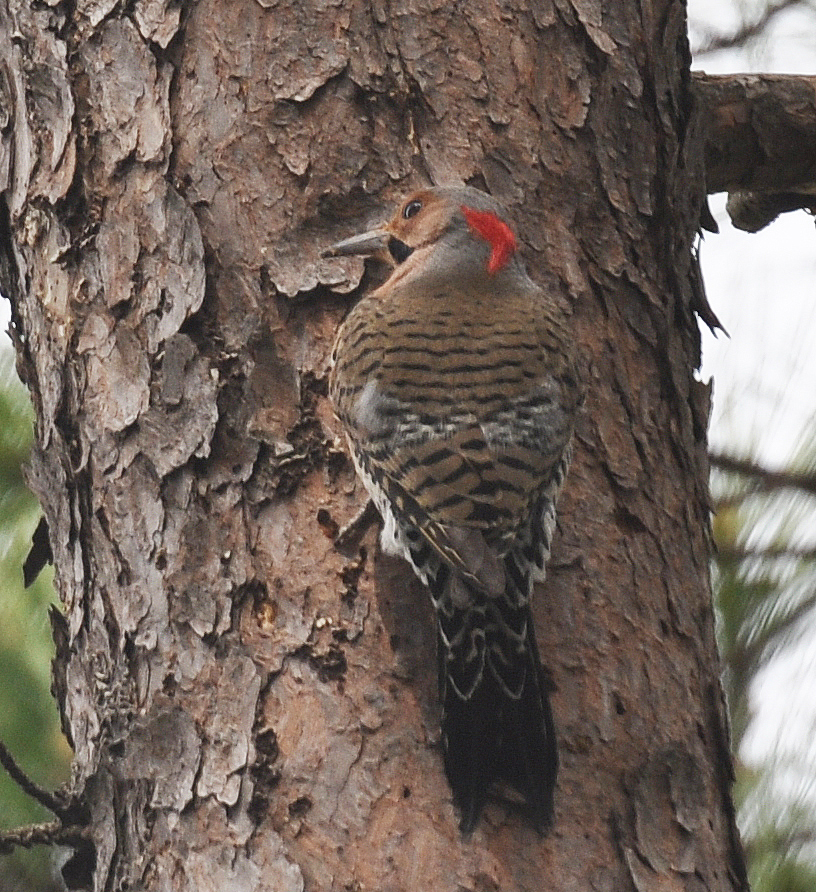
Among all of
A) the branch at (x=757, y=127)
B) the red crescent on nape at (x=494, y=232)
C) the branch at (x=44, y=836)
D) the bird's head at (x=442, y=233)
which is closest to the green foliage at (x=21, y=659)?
the branch at (x=44, y=836)

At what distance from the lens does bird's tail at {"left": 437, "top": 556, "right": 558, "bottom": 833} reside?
2180 millimetres

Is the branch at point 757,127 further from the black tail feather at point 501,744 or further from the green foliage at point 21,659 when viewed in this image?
the green foliage at point 21,659

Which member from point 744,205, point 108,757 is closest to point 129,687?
point 108,757

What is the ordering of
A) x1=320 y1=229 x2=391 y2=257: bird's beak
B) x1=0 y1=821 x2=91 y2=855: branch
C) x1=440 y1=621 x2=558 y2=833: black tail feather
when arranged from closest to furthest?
x1=440 y1=621 x2=558 y2=833: black tail feather < x1=0 y1=821 x2=91 y2=855: branch < x1=320 y1=229 x2=391 y2=257: bird's beak

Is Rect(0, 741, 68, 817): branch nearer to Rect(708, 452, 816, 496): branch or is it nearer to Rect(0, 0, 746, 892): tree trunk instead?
Rect(0, 0, 746, 892): tree trunk

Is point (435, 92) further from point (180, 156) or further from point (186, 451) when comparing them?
point (186, 451)

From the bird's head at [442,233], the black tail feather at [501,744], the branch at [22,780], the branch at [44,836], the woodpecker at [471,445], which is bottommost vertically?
the branch at [44,836]

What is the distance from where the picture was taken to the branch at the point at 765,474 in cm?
344

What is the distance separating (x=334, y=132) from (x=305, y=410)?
57cm

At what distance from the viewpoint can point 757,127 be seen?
10.9 ft

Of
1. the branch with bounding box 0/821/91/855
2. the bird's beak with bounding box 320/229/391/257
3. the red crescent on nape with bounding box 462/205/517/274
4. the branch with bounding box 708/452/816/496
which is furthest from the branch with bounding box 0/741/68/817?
the branch with bounding box 708/452/816/496

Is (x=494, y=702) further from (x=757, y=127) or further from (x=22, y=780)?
(x=757, y=127)

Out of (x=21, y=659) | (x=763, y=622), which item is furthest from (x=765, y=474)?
(x=21, y=659)

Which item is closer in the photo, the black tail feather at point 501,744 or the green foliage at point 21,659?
the black tail feather at point 501,744
